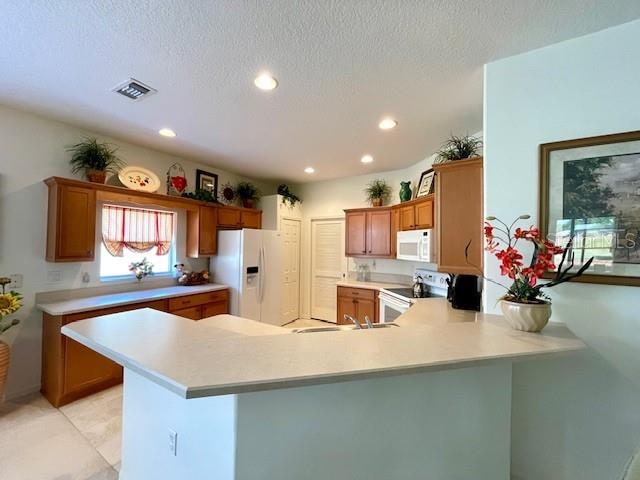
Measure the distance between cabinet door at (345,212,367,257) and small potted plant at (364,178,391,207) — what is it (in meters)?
0.29

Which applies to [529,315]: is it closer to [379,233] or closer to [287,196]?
[379,233]

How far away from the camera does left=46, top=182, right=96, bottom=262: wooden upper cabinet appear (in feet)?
8.85

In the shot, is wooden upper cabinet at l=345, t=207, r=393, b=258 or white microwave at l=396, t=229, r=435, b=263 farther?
wooden upper cabinet at l=345, t=207, r=393, b=258

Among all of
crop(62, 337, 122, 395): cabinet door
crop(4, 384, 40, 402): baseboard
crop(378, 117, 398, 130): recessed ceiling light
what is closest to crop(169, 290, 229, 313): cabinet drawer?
crop(62, 337, 122, 395): cabinet door

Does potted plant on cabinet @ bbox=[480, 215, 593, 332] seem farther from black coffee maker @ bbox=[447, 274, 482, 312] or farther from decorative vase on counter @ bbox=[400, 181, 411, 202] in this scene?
decorative vase on counter @ bbox=[400, 181, 411, 202]

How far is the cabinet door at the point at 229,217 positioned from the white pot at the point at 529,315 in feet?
12.8

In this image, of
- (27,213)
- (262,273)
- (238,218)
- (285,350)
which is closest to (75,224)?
(27,213)

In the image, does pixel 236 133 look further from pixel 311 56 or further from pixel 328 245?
pixel 328 245

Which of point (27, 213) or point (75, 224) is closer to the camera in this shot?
point (27, 213)

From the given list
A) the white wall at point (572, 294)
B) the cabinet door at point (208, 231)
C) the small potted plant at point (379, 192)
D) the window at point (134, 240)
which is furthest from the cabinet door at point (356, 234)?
the white wall at point (572, 294)

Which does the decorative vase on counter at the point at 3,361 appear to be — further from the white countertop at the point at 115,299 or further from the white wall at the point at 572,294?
the white wall at the point at 572,294

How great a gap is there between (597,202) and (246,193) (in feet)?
14.6

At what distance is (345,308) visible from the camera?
14.5 ft

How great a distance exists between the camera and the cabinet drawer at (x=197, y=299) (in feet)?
11.0
